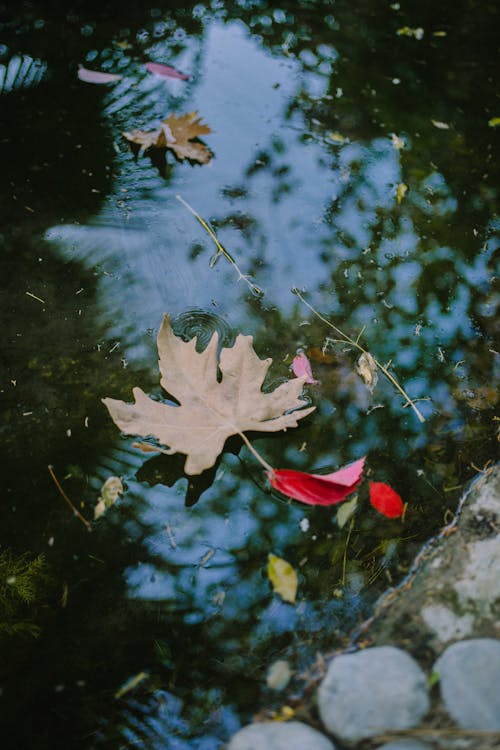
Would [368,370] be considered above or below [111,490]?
above

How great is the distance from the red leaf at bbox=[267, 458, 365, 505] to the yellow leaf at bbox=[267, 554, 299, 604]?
0.17m

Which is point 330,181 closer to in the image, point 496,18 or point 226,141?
point 226,141

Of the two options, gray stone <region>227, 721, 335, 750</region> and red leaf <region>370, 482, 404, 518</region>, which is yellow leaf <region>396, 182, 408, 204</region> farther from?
gray stone <region>227, 721, 335, 750</region>

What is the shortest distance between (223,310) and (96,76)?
1.27 m

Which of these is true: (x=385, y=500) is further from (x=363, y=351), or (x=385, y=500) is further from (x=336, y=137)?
(x=336, y=137)

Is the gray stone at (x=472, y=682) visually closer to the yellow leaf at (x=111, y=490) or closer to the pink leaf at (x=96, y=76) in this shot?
the yellow leaf at (x=111, y=490)

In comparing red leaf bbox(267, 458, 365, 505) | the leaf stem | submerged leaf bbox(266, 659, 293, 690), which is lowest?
submerged leaf bbox(266, 659, 293, 690)

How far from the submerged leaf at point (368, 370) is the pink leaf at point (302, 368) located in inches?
5.5

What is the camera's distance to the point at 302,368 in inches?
66.0

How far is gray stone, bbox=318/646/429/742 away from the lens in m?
1.08

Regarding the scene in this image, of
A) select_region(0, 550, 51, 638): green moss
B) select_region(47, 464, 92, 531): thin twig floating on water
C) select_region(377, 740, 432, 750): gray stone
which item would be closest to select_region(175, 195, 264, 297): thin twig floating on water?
select_region(47, 464, 92, 531): thin twig floating on water

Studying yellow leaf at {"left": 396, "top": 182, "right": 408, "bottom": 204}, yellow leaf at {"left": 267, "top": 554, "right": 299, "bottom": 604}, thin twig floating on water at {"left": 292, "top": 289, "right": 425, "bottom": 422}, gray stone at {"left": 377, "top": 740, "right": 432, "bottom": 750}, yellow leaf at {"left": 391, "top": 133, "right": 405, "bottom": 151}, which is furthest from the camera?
yellow leaf at {"left": 391, "top": 133, "right": 405, "bottom": 151}

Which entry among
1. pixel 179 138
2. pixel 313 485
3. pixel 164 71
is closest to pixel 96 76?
pixel 164 71

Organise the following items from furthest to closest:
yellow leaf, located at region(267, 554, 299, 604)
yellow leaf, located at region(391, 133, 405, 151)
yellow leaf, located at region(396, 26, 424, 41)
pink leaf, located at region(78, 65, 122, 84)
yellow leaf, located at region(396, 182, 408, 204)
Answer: yellow leaf, located at region(396, 26, 424, 41) → pink leaf, located at region(78, 65, 122, 84) → yellow leaf, located at region(391, 133, 405, 151) → yellow leaf, located at region(396, 182, 408, 204) → yellow leaf, located at region(267, 554, 299, 604)
